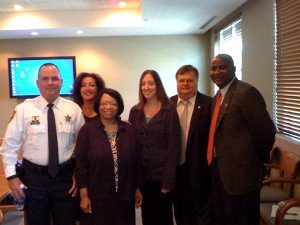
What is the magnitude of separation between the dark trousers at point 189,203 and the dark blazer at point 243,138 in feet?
1.25

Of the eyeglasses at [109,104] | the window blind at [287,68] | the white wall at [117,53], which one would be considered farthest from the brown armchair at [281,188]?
the white wall at [117,53]

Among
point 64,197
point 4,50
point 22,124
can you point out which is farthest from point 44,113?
Answer: point 4,50

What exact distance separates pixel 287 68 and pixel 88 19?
3517mm

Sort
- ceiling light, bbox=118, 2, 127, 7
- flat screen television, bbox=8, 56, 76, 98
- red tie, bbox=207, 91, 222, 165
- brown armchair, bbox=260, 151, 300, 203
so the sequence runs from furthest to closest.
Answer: flat screen television, bbox=8, 56, 76, 98 → ceiling light, bbox=118, 2, 127, 7 → brown armchair, bbox=260, 151, 300, 203 → red tie, bbox=207, 91, 222, 165

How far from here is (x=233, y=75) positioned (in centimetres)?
211

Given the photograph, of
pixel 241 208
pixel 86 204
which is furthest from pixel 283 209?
pixel 86 204

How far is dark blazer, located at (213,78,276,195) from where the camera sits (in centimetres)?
191

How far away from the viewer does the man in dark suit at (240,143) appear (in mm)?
1918

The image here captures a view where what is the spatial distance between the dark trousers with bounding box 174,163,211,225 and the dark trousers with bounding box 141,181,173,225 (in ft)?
0.40

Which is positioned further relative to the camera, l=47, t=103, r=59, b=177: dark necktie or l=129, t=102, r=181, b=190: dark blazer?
l=129, t=102, r=181, b=190: dark blazer

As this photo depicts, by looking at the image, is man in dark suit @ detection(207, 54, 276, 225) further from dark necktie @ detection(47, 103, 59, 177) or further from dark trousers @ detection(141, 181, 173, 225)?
dark necktie @ detection(47, 103, 59, 177)

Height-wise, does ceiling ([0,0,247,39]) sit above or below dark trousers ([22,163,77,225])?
above

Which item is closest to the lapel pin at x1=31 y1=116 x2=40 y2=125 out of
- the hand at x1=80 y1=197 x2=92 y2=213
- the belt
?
the belt

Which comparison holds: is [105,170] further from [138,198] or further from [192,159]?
[192,159]
